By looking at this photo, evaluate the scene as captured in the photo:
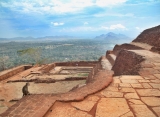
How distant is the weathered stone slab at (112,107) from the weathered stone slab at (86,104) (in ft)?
0.42

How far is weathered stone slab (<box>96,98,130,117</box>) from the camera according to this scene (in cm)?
248

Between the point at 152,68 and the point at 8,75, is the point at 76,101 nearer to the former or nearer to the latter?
the point at 152,68

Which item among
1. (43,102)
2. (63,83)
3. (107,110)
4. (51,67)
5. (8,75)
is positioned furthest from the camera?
(51,67)

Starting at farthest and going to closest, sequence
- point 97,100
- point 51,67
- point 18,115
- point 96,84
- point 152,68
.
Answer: point 51,67, point 152,68, point 96,84, point 97,100, point 18,115

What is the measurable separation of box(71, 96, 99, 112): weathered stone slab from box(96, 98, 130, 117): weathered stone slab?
129mm

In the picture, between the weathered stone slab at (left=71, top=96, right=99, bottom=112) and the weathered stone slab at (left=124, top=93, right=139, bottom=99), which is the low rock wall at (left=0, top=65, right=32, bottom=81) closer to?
the weathered stone slab at (left=71, top=96, right=99, bottom=112)

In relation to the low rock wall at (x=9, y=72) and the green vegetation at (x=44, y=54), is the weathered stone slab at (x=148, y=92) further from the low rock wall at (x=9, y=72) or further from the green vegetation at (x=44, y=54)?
the green vegetation at (x=44, y=54)

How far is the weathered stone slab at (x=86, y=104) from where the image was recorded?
105 inches

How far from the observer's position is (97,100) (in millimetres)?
2973

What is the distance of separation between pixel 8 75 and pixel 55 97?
44.5ft

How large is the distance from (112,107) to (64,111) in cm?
84

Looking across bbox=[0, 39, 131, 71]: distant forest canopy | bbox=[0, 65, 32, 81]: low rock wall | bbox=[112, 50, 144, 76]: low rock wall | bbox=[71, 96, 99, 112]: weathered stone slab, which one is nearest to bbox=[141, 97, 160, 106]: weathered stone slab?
bbox=[71, 96, 99, 112]: weathered stone slab

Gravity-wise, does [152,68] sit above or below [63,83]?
above

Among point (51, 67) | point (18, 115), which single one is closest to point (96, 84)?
point (18, 115)
